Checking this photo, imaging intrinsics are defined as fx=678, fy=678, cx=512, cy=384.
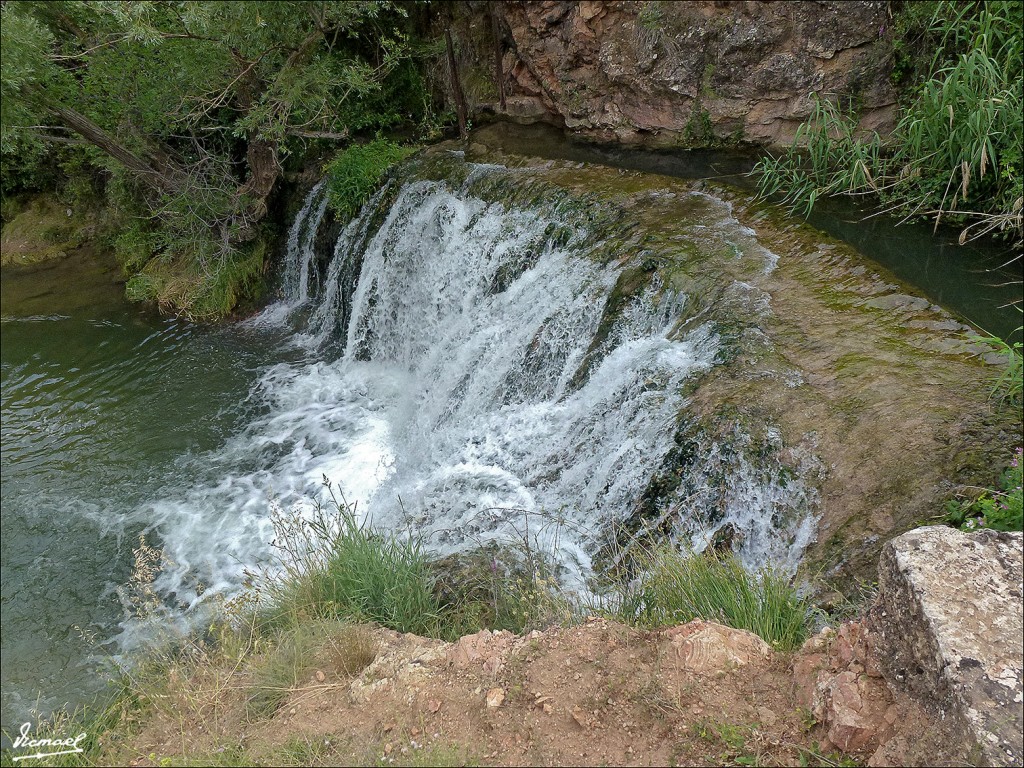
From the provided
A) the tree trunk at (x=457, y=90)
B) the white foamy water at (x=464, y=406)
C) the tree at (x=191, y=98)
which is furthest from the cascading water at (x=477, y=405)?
the tree at (x=191, y=98)

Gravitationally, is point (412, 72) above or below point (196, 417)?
above

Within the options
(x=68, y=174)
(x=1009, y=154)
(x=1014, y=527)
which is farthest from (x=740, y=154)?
(x=68, y=174)

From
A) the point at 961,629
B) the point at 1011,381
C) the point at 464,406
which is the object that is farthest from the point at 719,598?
the point at 464,406

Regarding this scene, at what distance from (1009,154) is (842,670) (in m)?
4.12

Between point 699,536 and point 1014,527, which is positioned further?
point 699,536

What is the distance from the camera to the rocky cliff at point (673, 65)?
6.16m

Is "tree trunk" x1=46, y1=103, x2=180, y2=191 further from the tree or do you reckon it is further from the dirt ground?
the dirt ground

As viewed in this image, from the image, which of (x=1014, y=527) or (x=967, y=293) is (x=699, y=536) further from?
(x=967, y=293)

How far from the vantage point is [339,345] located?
24.6 ft

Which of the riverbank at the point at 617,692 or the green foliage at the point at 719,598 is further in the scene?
the green foliage at the point at 719,598

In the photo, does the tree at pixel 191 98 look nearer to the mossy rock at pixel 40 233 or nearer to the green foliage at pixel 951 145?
the mossy rock at pixel 40 233

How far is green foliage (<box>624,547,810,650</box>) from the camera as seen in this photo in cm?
255

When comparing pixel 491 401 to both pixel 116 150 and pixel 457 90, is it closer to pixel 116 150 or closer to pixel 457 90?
pixel 457 90

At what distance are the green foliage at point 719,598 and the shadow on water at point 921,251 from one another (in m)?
2.48
